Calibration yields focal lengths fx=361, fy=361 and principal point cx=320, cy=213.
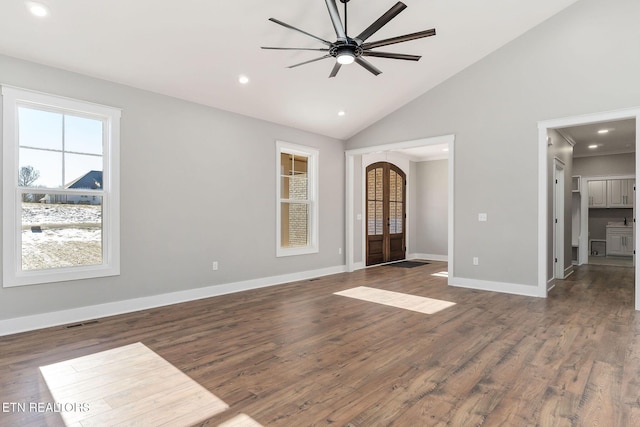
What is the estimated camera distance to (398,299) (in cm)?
500

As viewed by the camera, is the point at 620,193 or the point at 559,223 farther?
the point at 620,193

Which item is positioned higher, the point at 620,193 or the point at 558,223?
the point at 620,193

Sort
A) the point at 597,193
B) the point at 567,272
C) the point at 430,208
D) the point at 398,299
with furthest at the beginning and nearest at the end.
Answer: the point at 430,208, the point at 597,193, the point at 567,272, the point at 398,299

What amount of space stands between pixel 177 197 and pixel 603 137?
796cm

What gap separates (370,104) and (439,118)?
1.18 meters

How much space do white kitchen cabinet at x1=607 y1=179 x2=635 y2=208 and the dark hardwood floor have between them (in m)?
5.45

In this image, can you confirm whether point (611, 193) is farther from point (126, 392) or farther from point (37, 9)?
point (37, 9)

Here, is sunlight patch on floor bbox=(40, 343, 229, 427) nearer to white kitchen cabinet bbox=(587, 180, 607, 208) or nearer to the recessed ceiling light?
the recessed ceiling light

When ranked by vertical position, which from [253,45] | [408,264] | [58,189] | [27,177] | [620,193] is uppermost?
[253,45]

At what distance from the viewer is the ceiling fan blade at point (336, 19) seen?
2.94 meters

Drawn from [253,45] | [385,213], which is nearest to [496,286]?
[385,213]

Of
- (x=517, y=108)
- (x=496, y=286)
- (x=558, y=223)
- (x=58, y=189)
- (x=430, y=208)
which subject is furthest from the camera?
(x=430, y=208)

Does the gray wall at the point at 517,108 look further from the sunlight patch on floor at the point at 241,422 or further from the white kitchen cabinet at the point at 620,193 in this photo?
the white kitchen cabinet at the point at 620,193

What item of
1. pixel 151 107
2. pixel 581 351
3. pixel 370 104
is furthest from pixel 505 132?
pixel 151 107
